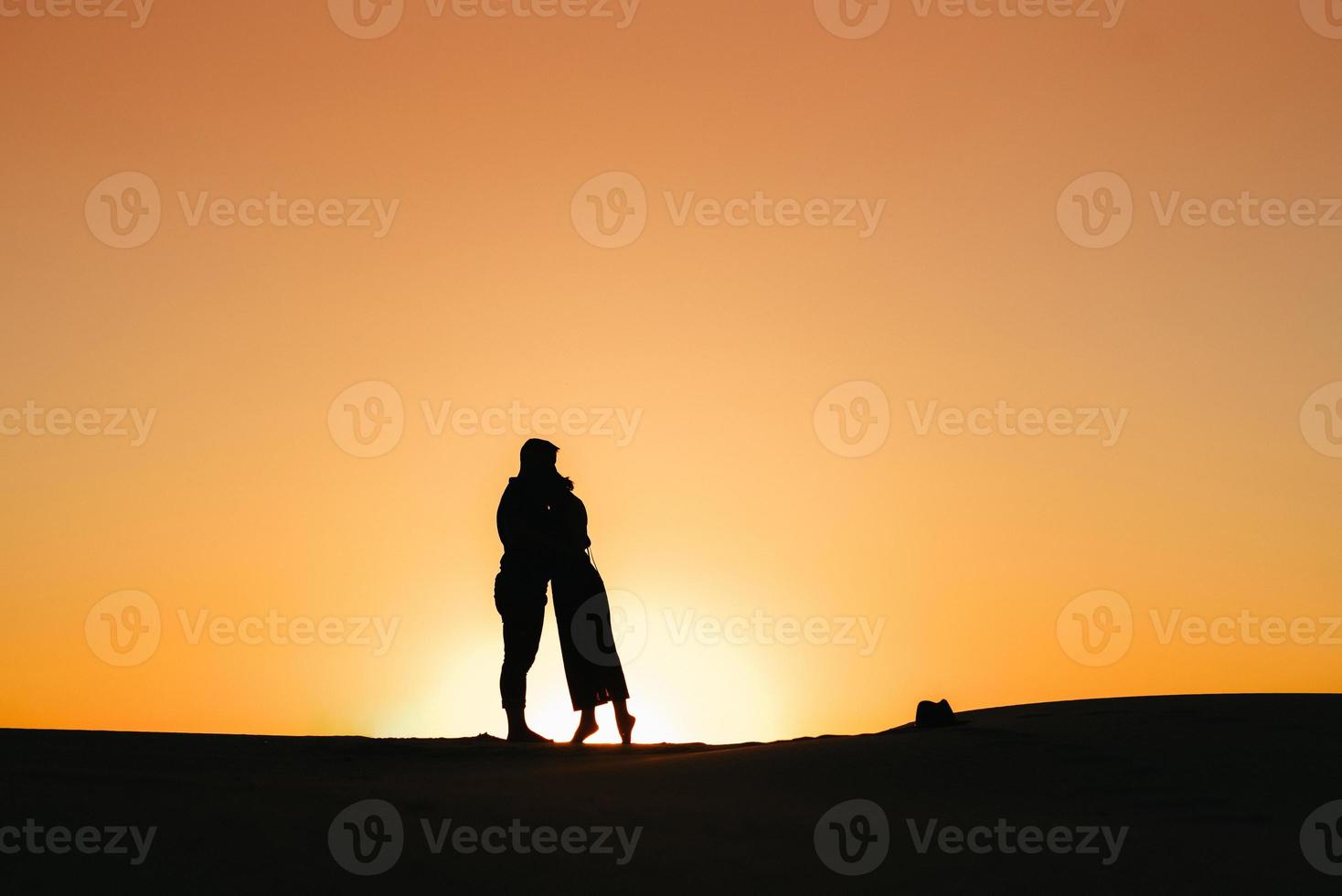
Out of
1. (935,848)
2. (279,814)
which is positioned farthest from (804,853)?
(279,814)

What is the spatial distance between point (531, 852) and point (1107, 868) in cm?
211

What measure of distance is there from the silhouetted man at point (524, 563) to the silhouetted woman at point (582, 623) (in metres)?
0.09

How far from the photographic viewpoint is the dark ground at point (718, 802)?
4.32m

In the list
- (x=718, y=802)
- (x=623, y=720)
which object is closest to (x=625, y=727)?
→ (x=623, y=720)

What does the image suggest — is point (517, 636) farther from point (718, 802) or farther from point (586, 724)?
point (718, 802)

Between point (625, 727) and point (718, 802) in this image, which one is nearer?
point (718, 802)

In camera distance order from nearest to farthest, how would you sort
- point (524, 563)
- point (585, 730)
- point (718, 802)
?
point (718, 802), point (585, 730), point (524, 563)

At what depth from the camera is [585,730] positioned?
10297mm

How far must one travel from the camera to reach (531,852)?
4.58m

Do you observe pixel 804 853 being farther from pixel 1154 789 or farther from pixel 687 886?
pixel 1154 789

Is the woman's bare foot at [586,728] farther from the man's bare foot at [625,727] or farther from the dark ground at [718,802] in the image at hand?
the dark ground at [718,802]

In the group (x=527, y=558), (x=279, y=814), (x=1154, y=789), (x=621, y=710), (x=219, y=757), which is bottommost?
(x=279, y=814)

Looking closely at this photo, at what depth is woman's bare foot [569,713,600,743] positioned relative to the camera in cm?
1024

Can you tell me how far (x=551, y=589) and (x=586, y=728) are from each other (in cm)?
119
